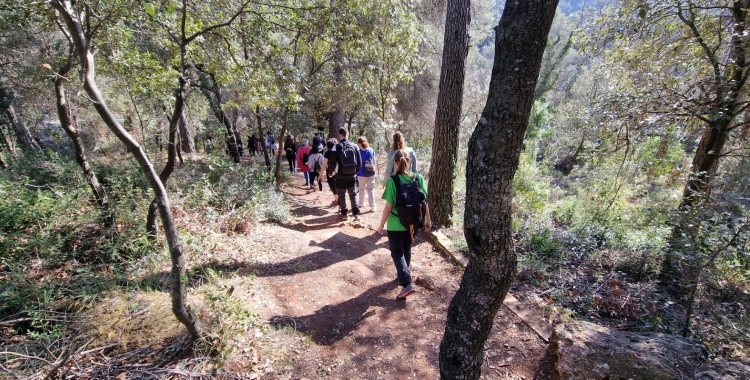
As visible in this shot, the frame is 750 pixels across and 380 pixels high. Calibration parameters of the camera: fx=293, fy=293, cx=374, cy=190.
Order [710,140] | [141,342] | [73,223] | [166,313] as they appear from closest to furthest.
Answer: [141,342] → [166,313] → [73,223] → [710,140]

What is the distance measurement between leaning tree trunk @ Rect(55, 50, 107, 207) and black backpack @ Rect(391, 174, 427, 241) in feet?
14.3

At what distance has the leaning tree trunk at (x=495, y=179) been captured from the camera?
1.52 metres

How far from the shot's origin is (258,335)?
2879 mm

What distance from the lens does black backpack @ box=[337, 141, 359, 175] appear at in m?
5.68

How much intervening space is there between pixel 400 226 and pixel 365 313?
3.66 ft

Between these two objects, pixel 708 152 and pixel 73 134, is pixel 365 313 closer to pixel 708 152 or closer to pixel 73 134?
pixel 73 134

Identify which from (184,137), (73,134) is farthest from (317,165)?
(184,137)

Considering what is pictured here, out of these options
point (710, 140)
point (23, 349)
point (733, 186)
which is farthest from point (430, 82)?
point (23, 349)

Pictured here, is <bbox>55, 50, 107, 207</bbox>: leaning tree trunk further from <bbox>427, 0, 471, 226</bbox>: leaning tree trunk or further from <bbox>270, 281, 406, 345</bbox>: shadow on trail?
<bbox>427, 0, 471, 226</bbox>: leaning tree trunk

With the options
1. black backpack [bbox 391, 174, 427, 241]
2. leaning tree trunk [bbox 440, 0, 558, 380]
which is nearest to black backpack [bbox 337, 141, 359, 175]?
black backpack [bbox 391, 174, 427, 241]

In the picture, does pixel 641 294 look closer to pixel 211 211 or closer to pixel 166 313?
pixel 166 313

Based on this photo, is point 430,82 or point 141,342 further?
point 430,82

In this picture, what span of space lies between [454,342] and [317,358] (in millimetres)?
1515

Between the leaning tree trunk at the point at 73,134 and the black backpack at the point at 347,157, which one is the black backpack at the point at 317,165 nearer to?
the black backpack at the point at 347,157
